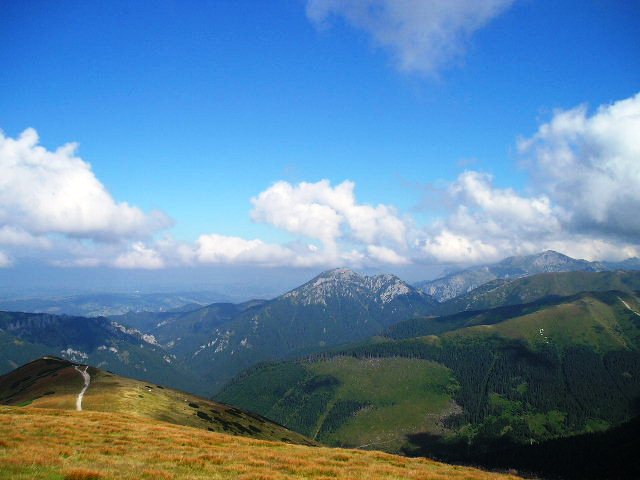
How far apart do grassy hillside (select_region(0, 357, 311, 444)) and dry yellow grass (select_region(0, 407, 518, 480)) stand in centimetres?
3958

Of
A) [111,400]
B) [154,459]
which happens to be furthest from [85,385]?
[154,459]

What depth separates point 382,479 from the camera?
24312 millimetres

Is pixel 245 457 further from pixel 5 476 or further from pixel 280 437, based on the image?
pixel 280 437

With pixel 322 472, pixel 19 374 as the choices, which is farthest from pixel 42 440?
pixel 19 374

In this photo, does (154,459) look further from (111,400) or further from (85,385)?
(85,385)

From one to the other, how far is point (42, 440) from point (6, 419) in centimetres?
1298

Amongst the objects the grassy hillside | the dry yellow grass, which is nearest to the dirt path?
the grassy hillside

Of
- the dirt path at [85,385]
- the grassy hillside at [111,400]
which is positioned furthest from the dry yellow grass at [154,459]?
the grassy hillside at [111,400]

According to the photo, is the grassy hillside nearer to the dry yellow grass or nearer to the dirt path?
the dirt path

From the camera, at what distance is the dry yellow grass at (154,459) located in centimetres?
2145

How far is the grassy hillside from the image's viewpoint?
256 ft

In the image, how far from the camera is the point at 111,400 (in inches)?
3253

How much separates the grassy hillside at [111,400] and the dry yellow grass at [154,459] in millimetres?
39578

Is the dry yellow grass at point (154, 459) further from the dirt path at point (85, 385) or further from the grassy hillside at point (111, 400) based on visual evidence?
the grassy hillside at point (111, 400)
